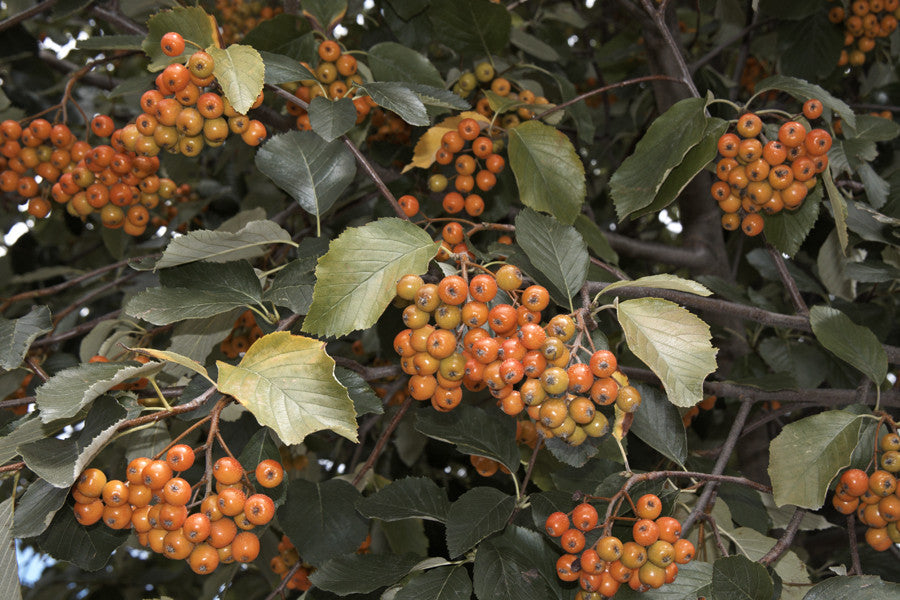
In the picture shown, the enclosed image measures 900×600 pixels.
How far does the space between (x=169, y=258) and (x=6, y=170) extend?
1.48 m

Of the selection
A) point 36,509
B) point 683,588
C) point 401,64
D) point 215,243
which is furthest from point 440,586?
point 401,64

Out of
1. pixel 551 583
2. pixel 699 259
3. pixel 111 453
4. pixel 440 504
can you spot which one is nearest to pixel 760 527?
pixel 551 583

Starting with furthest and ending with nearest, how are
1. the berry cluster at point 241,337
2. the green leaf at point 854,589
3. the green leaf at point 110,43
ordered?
the berry cluster at point 241,337
the green leaf at point 110,43
the green leaf at point 854,589

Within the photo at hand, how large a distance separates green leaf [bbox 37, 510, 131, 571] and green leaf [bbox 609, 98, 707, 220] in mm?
1475

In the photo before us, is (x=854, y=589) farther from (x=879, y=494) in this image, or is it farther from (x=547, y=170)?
(x=547, y=170)

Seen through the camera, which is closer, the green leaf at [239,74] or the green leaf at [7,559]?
the green leaf at [7,559]

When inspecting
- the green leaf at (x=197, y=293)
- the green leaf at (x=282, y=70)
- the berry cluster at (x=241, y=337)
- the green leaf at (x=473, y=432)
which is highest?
the green leaf at (x=282, y=70)

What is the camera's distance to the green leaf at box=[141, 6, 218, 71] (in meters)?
1.82

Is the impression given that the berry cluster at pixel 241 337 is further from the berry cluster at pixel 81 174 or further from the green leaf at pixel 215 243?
the green leaf at pixel 215 243

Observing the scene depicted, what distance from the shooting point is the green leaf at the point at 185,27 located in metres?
1.82

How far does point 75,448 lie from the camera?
1.39 m

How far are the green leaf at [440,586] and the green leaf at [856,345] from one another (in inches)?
43.7

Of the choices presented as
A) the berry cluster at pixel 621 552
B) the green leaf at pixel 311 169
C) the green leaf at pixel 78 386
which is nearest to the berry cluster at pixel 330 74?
the green leaf at pixel 311 169

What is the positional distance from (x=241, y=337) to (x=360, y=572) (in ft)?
3.92
